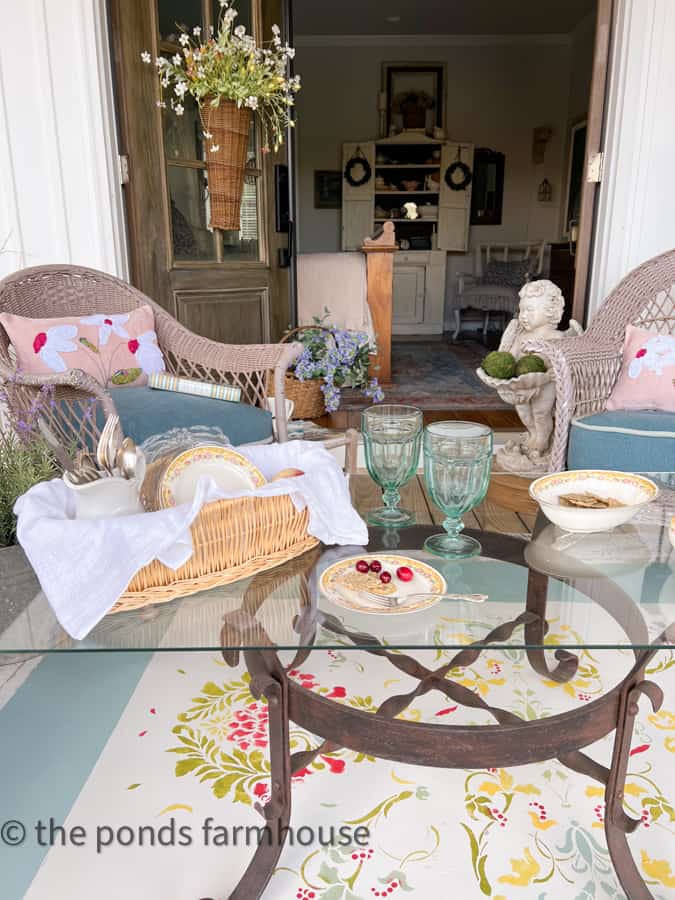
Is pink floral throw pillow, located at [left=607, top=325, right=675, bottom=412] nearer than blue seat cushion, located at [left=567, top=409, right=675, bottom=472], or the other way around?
blue seat cushion, located at [left=567, top=409, right=675, bottom=472]

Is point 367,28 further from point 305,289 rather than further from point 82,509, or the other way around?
point 82,509

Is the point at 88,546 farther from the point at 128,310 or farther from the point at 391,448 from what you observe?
the point at 128,310

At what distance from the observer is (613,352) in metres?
2.29

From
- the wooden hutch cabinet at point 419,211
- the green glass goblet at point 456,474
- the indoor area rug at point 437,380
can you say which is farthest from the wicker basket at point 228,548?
the wooden hutch cabinet at point 419,211

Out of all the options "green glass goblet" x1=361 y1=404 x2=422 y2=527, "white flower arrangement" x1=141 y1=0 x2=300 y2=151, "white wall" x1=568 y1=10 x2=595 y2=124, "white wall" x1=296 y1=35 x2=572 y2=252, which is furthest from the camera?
"white wall" x1=296 y1=35 x2=572 y2=252

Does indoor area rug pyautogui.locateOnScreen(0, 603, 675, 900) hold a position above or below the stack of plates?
below

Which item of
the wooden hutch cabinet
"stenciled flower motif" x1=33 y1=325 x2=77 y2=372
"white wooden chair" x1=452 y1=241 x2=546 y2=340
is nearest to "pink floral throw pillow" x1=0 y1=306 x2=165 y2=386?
"stenciled flower motif" x1=33 y1=325 x2=77 y2=372

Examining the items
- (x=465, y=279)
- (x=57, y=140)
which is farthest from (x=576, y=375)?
(x=465, y=279)

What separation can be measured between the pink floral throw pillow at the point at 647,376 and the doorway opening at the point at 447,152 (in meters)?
4.21

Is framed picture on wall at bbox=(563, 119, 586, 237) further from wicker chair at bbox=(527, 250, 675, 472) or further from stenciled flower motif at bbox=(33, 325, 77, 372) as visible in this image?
stenciled flower motif at bbox=(33, 325, 77, 372)

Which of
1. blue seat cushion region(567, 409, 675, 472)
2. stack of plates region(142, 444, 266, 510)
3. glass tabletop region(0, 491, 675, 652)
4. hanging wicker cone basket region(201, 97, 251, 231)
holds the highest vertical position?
hanging wicker cone basket region(201, 97, 251, 231)

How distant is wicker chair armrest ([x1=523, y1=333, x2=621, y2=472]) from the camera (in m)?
2.10

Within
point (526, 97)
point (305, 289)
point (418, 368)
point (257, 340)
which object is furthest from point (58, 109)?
point (526, 97)

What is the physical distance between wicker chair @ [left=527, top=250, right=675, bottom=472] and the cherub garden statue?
0.25 meters
